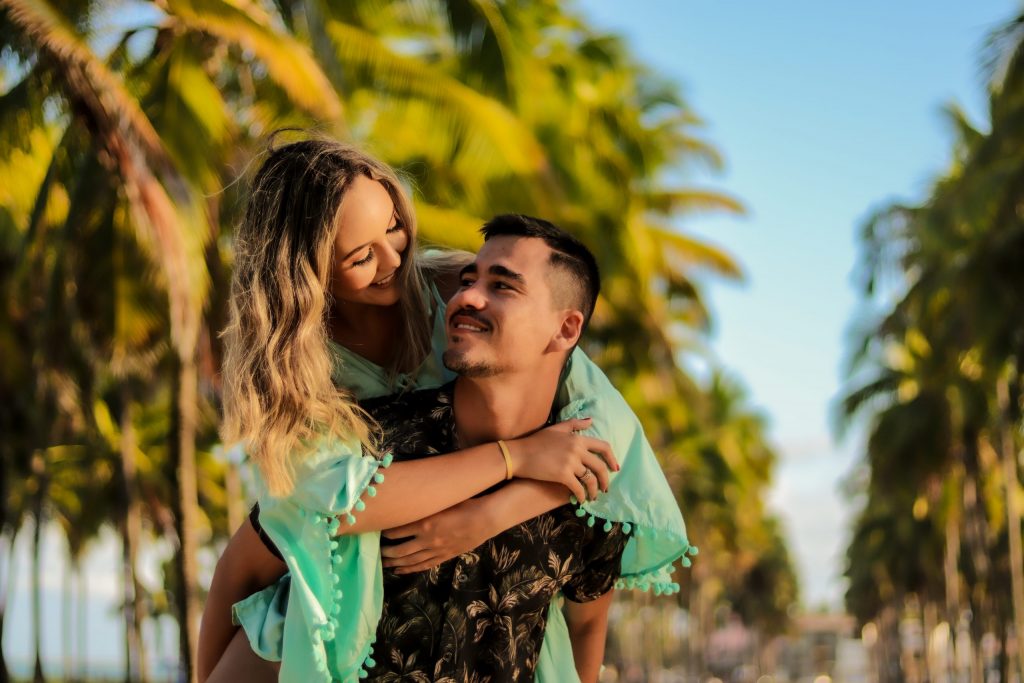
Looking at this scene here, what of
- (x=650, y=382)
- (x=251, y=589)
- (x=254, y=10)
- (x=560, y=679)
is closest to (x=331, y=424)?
(x=251, y=589)

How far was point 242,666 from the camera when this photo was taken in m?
3.22

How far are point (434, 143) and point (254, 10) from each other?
4.77 m

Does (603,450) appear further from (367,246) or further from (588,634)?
(367,246)

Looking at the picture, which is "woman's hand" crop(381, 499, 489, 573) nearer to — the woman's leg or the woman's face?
the woman's leg

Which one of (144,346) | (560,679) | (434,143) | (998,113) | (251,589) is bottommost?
(560,679)

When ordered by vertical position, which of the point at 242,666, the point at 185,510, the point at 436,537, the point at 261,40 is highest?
the point at 261,40

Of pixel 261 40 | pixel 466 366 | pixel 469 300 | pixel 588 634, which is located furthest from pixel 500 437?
pixel 261 40

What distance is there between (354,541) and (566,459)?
55 centimetres

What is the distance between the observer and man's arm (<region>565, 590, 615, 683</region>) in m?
3.53

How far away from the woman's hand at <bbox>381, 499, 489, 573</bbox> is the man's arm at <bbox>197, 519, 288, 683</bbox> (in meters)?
0.38

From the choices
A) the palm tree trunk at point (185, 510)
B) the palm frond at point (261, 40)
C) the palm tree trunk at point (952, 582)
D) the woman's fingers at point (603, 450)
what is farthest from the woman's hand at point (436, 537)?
the palm tree trunk at point (952, 582)

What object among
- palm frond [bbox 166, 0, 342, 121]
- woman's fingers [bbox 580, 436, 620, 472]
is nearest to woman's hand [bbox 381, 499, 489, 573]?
woman's fingers [bbox 580, 436, 620, 472]

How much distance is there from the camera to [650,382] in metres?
31.0

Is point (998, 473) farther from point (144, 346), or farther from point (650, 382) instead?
point (144, 346)
